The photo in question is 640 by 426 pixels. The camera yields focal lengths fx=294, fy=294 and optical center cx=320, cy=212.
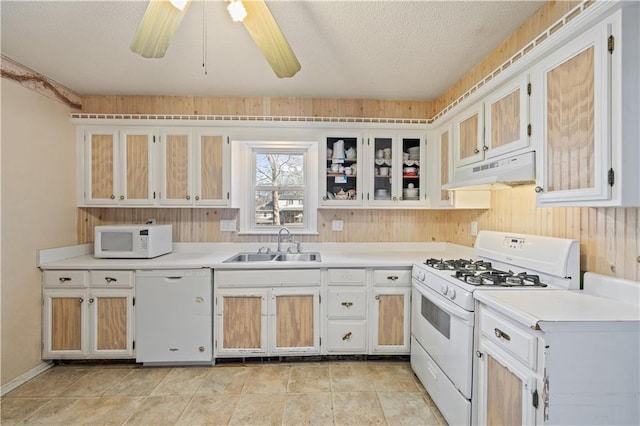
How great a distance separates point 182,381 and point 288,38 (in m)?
2.68

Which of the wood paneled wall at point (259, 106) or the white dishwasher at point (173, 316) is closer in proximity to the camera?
the white dishwasher at point (173, 316)

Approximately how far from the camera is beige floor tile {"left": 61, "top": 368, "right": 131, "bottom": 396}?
2.18 metres

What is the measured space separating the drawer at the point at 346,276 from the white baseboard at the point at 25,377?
8.19 ft

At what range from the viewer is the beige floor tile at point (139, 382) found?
85.5 inches

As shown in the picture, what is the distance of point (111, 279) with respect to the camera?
2.47 metres

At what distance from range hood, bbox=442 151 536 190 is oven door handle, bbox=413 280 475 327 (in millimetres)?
788

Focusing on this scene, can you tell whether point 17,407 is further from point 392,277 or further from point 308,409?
point 392,277

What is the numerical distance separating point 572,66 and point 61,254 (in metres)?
3.88

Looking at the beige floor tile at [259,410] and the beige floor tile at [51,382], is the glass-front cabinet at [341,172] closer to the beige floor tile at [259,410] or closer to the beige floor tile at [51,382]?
the beige floor tile at [259,410]

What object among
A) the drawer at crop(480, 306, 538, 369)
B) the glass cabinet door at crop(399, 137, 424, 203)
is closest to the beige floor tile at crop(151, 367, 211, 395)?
the drawer at crop(480, 306, 538, 369)

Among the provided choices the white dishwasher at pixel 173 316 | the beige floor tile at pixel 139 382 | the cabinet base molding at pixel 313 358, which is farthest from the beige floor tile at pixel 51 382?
the cabinet base molding at pixel 313 358

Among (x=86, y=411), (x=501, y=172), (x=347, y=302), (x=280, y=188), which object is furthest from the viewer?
(x=280, y=188)

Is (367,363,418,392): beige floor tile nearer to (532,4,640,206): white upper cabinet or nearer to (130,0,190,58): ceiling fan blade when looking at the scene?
(532,4,640,206): white upper cabinet

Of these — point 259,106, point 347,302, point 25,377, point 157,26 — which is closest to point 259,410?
point 347,302
